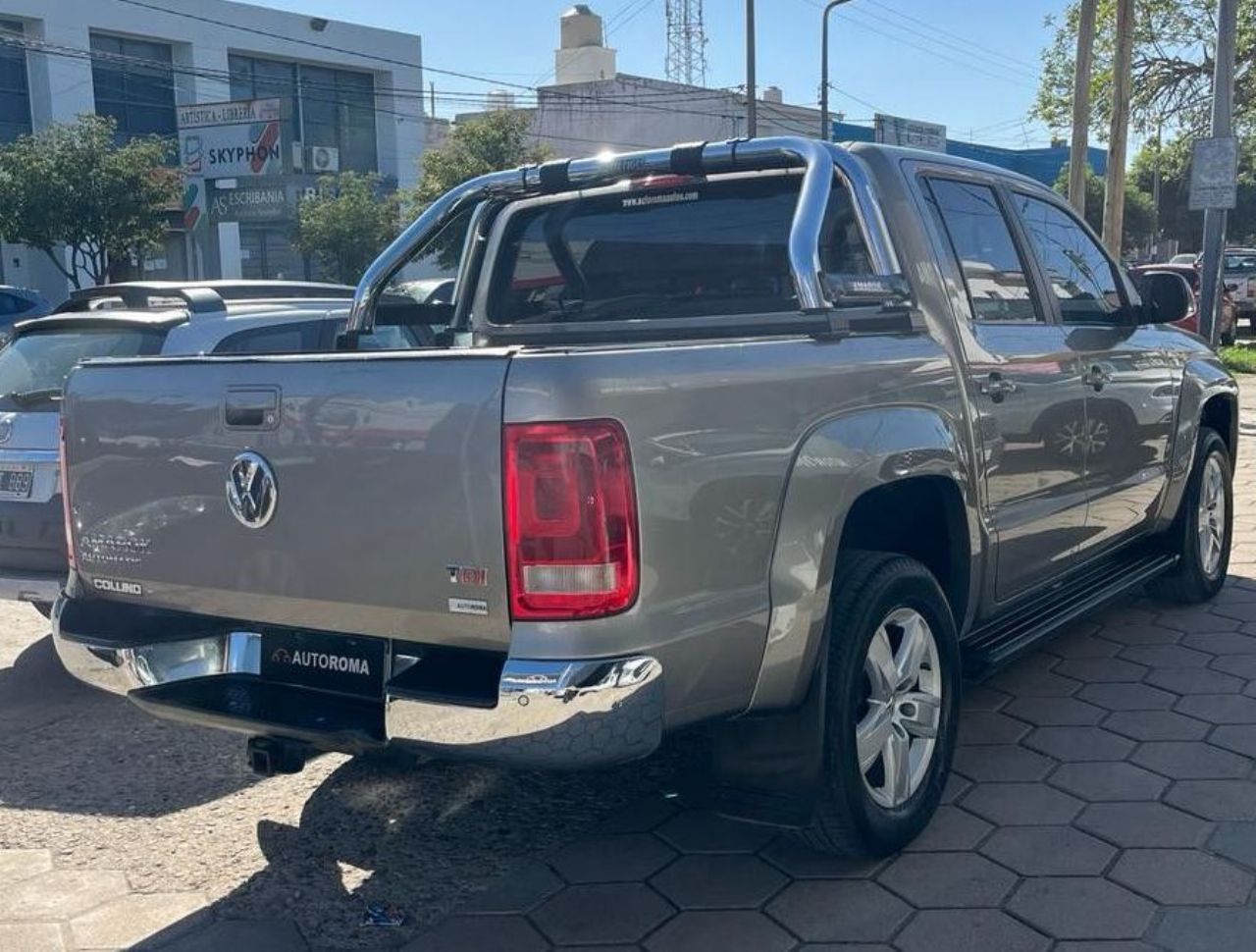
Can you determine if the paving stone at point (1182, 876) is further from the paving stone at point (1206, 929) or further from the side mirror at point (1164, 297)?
the side mirror at point (1164, 297)

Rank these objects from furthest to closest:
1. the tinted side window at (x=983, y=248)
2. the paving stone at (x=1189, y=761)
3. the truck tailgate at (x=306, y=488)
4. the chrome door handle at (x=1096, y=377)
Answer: the chrome door handle at (x=1096, y=377) < the tinted side window at (x=983, y=248) < the paving stone at (x=1189, y=761) < the truck tailgate at (x=306, y=488)

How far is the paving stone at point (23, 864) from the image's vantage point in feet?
12.2

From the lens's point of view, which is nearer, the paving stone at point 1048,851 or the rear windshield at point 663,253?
the paving stone at point 1048,851

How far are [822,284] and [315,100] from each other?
36.6m

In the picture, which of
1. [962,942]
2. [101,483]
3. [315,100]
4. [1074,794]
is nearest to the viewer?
[962,942]

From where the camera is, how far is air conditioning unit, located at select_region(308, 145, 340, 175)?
3459cm

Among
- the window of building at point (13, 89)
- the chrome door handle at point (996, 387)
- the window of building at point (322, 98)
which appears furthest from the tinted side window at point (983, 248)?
the window of building at point (322, 98)

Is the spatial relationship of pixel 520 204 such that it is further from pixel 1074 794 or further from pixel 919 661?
pixel 1074 794

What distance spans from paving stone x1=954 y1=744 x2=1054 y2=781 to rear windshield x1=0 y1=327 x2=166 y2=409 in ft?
12.4

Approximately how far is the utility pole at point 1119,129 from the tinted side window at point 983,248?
46.3ft

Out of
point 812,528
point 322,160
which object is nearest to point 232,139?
point 322,160

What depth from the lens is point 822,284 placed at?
3.60 m

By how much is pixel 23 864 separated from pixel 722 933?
2.10 m

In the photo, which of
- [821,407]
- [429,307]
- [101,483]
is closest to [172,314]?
[429,307]
